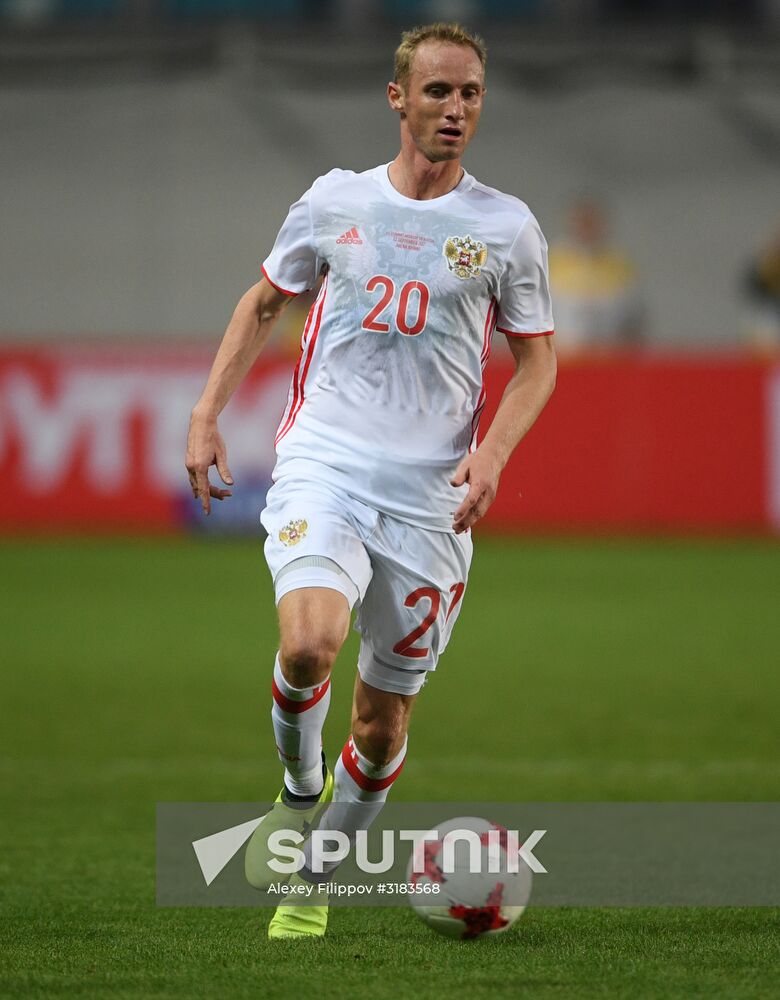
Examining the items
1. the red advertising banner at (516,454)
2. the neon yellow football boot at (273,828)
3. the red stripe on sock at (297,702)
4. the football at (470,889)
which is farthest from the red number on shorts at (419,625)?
the red advertising banner at (516,454)

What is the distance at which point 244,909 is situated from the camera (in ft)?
16.5

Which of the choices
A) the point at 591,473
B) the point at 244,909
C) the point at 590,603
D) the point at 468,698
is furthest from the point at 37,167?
the point at 244,909

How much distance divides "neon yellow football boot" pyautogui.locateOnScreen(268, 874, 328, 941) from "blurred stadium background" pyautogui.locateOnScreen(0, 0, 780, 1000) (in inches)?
2.9

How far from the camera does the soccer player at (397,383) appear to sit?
4.71 meters

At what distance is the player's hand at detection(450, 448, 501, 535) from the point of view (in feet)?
14.8

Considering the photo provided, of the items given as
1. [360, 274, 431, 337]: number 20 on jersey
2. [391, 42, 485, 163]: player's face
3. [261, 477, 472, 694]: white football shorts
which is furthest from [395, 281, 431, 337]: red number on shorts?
[261, 477, 472, 694]: white football shorts

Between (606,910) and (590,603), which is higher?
(606,910)

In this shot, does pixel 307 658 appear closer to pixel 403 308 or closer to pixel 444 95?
pixel 403 308

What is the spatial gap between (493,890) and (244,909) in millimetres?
838

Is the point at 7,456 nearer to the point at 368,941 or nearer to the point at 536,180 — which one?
the point at 536,180

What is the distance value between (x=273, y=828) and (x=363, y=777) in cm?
31

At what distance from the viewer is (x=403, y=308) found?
4727 millimetres

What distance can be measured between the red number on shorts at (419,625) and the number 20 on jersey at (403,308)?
710 millimetres

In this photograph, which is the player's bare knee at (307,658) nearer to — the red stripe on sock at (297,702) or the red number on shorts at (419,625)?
the red stripe on sock at (297,702)
